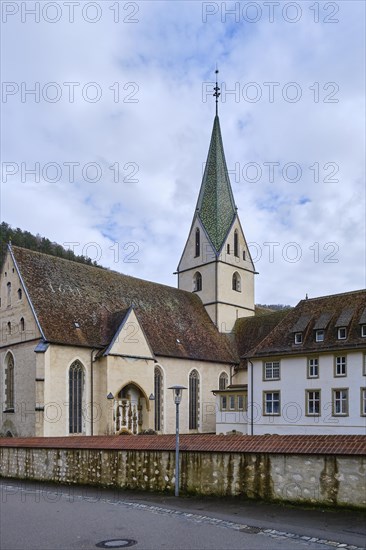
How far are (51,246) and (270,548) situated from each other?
77.0 metres

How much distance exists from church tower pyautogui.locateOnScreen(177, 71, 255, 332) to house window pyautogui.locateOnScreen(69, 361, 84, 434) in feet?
51.4

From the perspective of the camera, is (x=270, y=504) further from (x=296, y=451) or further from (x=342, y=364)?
(x=342, y=364)

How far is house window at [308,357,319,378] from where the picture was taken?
108 feet

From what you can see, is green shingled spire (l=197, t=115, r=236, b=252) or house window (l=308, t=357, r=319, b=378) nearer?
house window (l=308, t=357, r=319, b=378)

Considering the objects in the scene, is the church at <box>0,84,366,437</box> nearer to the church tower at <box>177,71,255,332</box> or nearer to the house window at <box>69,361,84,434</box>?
the house window at <box>69,361,84,434</box>

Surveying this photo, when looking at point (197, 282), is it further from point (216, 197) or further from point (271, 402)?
point (271, 402)

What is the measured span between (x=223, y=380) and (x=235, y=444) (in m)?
28.9

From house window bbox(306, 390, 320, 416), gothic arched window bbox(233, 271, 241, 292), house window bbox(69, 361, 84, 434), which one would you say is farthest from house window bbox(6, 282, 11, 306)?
gothic arched window bbox(233, 271, 241, 292)

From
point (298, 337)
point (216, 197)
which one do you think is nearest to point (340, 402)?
point (298, 337)

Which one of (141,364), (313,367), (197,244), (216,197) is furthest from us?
(216,197)

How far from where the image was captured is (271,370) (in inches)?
1373

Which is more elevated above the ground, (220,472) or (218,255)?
(218,255)

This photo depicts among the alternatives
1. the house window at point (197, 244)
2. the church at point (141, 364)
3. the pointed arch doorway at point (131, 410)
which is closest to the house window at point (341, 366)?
the church at point (141, 364)

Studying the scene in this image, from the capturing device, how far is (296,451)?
12352 millimetres
